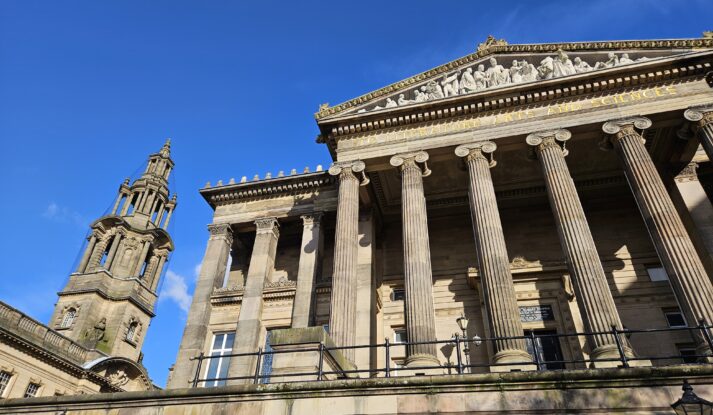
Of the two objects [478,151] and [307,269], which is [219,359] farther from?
[478,151]

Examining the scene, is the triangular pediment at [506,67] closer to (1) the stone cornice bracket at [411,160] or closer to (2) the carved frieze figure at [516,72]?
(2) the carved frieze figure at [516,72]

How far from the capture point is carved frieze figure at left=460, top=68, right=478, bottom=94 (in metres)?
21.9

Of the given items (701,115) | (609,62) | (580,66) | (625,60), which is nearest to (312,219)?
(580,66)

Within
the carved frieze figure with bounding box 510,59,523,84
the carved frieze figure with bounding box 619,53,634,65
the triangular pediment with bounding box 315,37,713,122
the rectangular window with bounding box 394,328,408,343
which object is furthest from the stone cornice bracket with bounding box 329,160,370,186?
the carved frieze figure with bounding box 619,53,634,65

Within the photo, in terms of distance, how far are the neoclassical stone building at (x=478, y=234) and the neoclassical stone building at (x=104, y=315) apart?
16605 mm

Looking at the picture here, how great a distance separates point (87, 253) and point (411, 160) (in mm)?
43333

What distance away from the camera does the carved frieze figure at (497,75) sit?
21.7 metres

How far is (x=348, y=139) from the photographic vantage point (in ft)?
75.0

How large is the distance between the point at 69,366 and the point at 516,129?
35.4m

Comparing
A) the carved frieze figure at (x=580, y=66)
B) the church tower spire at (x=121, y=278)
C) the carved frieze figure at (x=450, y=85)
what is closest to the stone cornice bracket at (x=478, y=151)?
the carved frieze figure at (x=450, y=85)

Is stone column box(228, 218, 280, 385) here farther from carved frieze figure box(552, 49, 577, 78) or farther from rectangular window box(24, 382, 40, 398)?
rectangular window box(24, 382, 40, 398)

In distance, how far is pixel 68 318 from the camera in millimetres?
45500

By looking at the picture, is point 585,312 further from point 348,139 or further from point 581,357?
point 348,139

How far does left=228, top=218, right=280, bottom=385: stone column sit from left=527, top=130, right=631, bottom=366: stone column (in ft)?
44.0
